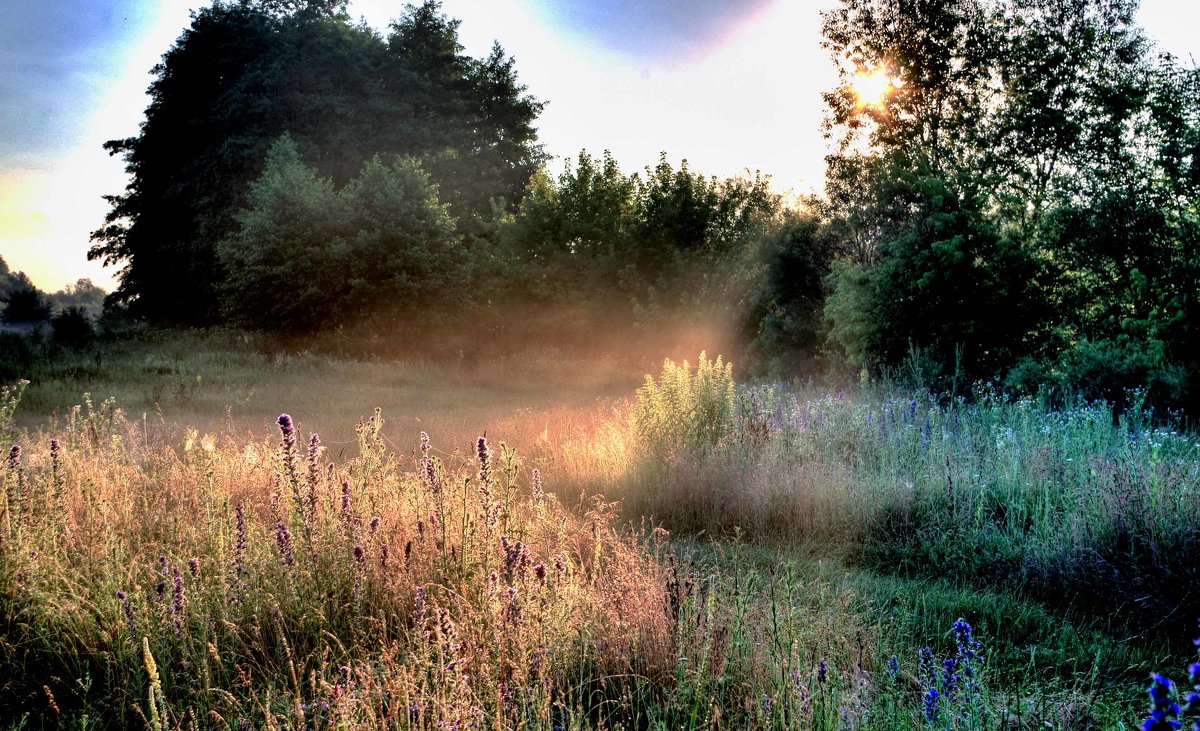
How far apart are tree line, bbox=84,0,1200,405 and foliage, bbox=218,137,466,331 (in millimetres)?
91

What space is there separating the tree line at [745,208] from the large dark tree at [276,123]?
0.39 feet

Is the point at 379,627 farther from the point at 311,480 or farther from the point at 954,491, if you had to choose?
the point at 954,491

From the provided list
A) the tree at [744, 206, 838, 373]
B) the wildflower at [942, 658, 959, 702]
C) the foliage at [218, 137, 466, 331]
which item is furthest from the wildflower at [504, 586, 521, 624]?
the foliage at [218, 137, 466, 331]

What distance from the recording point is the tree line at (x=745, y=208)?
12531mm

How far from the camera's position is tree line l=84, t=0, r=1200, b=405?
12.5 m

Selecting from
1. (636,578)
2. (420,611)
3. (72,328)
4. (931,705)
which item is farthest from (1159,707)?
(72,328)

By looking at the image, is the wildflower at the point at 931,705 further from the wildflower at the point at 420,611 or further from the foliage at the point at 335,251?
the foliage at the point at 335,251

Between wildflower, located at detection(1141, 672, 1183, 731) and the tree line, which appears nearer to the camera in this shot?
wildflower, located at detection(1141, 672, 1183, 731)

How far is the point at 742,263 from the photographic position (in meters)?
21.5

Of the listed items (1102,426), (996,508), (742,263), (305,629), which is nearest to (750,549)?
(996,508)

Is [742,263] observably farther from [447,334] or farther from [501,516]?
[501,516]

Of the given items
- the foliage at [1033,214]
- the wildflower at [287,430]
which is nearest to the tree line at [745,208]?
the foliage at [1033,214]

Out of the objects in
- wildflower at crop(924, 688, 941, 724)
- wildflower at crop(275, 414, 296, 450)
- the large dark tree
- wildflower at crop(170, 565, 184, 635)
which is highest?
the large dark tree

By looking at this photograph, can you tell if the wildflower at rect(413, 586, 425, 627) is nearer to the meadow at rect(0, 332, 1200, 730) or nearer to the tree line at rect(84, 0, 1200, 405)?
the meadow at rect(0, 332, 1200, 730)
